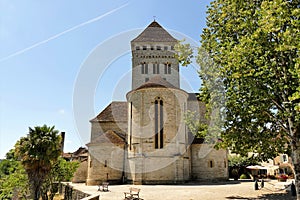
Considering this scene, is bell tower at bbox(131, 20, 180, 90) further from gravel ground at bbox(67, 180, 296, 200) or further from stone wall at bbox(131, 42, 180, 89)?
gravel ground at bbox(67, 180, 296, 200)

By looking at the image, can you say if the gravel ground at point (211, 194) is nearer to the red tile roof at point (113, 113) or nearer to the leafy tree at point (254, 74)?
the leafy tree at point (254, 74)

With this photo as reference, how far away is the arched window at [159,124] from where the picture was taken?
25.8 m

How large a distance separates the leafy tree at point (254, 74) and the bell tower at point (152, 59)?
23578 millimetres

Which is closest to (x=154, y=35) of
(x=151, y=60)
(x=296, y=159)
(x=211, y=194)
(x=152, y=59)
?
→ (x=152, y=59)

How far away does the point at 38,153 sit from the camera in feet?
65.6

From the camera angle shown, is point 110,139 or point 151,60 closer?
point 110,139

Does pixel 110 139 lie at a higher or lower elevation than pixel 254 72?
lower

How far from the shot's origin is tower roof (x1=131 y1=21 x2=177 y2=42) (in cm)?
3844

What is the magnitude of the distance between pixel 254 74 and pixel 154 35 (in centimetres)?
2977

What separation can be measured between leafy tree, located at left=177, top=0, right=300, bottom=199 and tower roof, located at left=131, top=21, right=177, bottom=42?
81.1 ft

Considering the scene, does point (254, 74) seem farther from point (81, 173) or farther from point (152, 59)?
point (81, 173)

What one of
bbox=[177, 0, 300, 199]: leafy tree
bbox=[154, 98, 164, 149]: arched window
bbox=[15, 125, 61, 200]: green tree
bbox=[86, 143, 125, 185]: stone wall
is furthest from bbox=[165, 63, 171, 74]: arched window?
bbox=[177, 0, 300, 199]: leafy tree

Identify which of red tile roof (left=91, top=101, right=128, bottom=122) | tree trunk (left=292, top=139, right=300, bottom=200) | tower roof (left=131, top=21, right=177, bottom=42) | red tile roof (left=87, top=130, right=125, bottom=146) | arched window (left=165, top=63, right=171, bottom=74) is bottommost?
tree trunk (left=292, top=139, right=300, bottom=200)

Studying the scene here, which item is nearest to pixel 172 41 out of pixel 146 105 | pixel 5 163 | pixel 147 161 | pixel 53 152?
pixel 146 105
